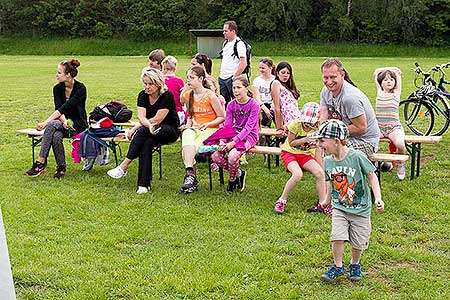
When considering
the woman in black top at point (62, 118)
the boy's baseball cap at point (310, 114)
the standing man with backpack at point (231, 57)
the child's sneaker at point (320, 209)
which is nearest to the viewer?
the child's sneaker at point (320, 209)

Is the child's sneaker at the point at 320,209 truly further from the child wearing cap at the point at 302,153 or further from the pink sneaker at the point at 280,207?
the pink sneaker at the point at 280,207

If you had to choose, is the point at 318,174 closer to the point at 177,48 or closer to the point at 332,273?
the point at 332,273

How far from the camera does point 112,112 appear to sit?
9000 millimetres

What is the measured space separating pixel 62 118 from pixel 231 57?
3.19 meters

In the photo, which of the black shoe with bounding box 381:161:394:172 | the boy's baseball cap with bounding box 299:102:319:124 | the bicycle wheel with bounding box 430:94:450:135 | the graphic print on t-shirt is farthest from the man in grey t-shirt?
the bicycle wheel with bounding box 430:94:450:135

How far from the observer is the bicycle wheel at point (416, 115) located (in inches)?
446

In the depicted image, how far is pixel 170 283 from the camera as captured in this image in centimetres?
491

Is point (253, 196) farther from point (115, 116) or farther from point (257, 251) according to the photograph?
point (115, 116)

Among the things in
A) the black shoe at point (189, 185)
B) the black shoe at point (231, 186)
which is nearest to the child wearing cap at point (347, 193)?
the black shoe at point (231, 186)

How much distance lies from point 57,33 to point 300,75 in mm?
34003

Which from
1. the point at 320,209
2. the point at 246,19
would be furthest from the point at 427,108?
the point at 246,19

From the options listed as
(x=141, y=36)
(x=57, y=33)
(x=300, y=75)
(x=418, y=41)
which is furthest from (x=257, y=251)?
(x=57, y=33)

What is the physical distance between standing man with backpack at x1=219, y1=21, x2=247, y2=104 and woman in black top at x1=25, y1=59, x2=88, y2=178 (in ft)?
9.07

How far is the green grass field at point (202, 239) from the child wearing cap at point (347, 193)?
0.29 meters
